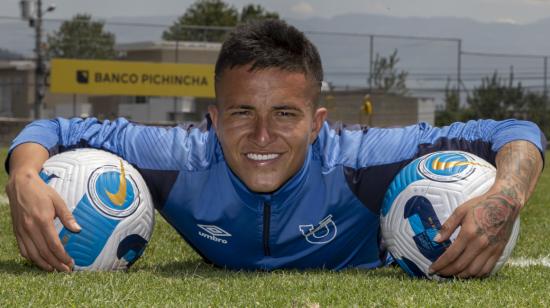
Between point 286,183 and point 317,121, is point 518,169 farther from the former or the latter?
point 286,183

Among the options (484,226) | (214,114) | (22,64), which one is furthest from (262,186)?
(22,64)

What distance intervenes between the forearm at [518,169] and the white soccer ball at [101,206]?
171cm

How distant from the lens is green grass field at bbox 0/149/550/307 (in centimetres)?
344

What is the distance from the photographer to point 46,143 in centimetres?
461

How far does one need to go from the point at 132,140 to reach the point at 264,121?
924mm

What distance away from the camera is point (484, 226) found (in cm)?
390

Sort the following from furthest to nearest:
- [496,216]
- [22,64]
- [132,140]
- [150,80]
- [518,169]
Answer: [22,64] < [150,80] < [132,140] < [518,169] < [496,216]

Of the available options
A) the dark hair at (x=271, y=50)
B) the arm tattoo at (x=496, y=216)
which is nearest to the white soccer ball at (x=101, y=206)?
the dark hair at (x=271, y=50)

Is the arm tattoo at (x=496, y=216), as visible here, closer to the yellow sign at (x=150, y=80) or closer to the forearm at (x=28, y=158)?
the forearm at (x=28, y=158)

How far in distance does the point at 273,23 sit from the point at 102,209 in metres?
1.22

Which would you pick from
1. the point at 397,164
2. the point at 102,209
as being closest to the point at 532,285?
the point at 397,164

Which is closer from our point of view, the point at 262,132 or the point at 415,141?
the point at 262,132

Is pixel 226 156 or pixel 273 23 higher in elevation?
pixel 273 23

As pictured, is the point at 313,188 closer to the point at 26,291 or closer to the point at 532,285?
the point at 532,285
